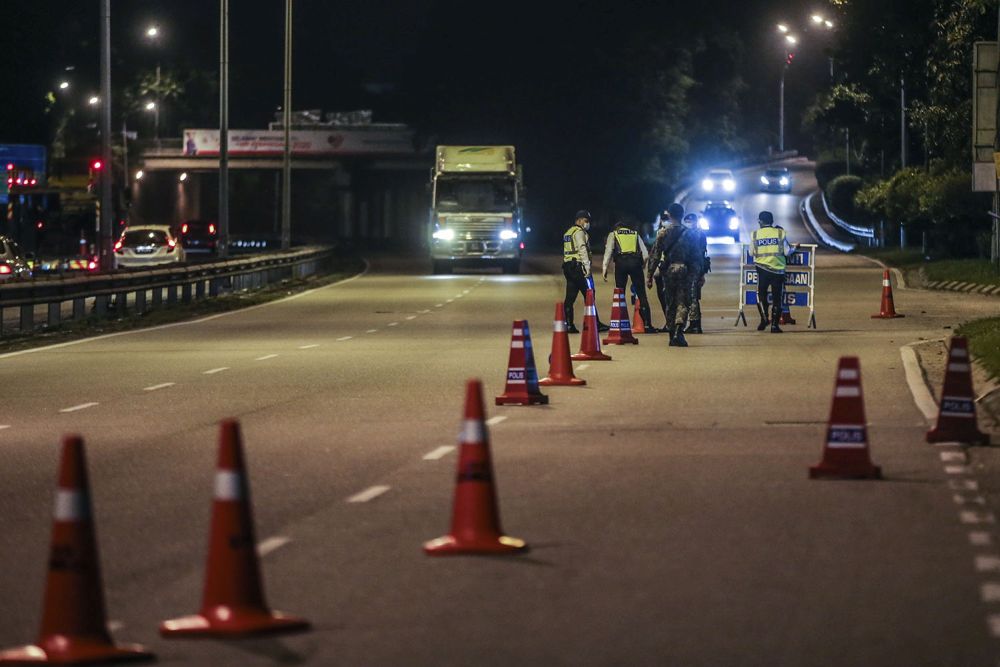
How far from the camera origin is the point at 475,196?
2405 inches

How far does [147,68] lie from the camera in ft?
447

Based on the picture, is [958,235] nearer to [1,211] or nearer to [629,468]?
[1,211]

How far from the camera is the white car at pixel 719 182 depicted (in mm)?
117250

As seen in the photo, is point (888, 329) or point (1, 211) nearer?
point (888, 329)

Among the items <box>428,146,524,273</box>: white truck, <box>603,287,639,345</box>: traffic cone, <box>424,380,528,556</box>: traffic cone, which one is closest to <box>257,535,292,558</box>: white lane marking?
<box>424,380,528,556</box>: traffic cone

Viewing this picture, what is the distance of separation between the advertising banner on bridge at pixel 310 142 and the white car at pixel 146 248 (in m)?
64.6

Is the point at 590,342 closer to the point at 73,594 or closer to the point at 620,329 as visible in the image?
the point at 620,329

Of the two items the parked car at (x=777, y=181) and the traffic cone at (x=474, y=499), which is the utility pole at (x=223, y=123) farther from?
the parked car at (x=777, y=181)

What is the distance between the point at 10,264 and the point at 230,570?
39104mm

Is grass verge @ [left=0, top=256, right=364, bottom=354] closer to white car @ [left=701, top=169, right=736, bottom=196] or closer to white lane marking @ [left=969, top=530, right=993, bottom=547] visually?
white lane marking @ [left=969, top=530, right=993, bottom=547]

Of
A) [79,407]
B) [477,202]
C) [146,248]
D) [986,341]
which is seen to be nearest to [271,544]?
[79,407]

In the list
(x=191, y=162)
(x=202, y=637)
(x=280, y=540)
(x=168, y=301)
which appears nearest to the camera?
(x=202, y=637)

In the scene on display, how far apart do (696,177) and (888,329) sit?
101467mm

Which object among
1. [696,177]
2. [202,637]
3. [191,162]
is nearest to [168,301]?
[202,637]
